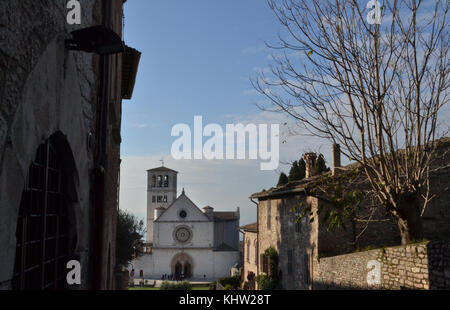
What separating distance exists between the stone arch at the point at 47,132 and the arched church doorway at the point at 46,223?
7 cm

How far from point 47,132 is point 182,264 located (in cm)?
4783

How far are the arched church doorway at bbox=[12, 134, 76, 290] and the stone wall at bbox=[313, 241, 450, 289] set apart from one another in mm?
6203

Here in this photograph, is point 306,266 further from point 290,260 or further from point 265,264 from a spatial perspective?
point 265,264

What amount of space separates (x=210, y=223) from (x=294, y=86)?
42.2 meters

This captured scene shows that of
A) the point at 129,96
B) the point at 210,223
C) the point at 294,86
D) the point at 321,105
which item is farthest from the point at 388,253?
the point at 210,223

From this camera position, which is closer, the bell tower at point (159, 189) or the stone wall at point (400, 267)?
the stone wall at point (400, 267)

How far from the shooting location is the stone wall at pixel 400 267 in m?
7.57

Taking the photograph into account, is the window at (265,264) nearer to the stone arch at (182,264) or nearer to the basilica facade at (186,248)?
the basilica facade at (186,248)

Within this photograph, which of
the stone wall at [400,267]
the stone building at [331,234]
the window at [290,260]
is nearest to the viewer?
the stone wall at [400,267]

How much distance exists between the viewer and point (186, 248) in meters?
49.2

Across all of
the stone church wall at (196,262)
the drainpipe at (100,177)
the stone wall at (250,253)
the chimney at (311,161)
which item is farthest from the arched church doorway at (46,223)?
the stone church wall at (196,262)

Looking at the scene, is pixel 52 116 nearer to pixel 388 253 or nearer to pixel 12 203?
pixel 12 203

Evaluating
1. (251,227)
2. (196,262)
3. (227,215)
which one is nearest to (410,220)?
(251,227)

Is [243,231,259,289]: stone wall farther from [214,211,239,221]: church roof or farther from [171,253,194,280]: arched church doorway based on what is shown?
[214,211,239,221]: church roof
